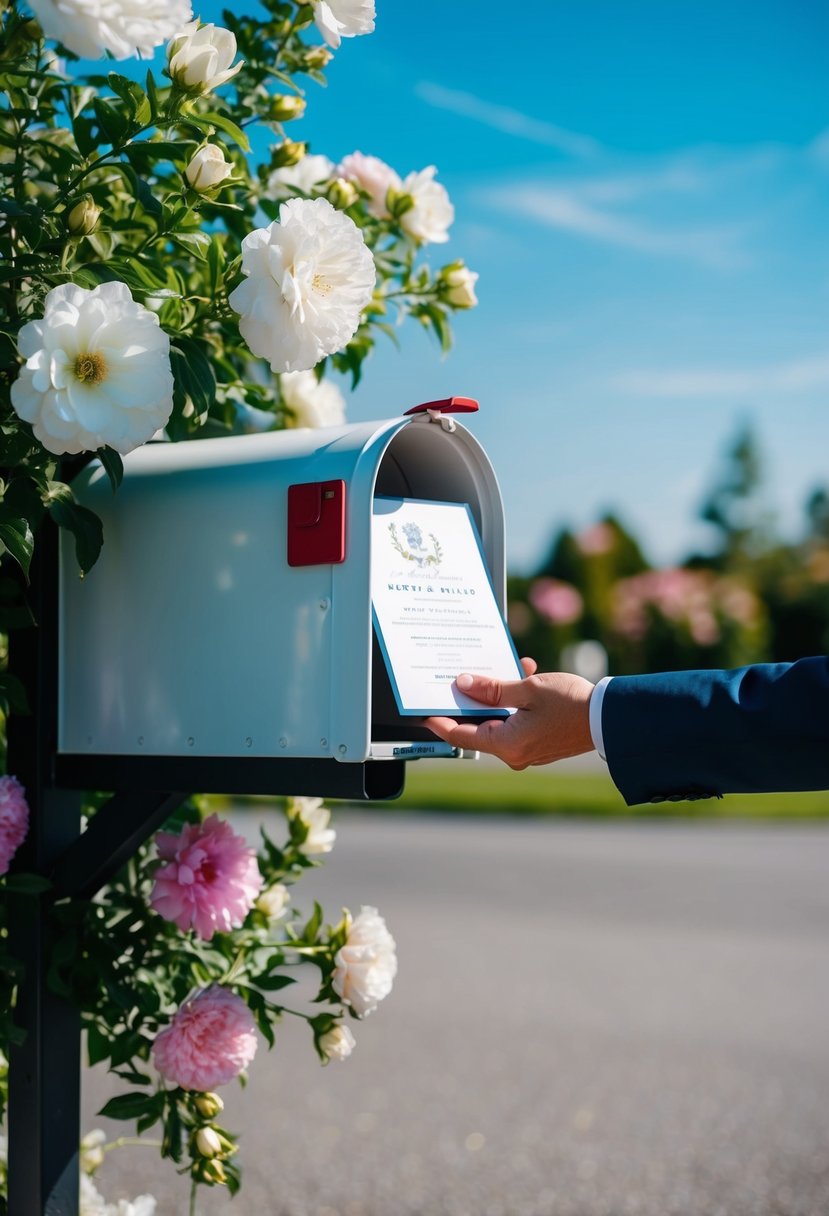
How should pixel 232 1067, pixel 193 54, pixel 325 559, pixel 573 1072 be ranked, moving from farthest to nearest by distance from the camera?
pixel 573 1072 < pixel 232 1067 < pixel 325 559 < pixel 193 54

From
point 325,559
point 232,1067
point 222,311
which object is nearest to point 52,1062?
point 232,1067

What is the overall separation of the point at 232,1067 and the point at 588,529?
31.2 metres

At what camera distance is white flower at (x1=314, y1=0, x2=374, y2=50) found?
1.73 m

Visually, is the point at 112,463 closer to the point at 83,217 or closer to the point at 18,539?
the point at 18,539

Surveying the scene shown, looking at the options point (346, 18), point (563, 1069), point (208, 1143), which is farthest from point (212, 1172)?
point (563, 1069)

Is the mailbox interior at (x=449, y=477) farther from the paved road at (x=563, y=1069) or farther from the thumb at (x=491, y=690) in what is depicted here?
the paved road at (x=563, y=1069)

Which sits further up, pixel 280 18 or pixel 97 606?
pixel 280 18

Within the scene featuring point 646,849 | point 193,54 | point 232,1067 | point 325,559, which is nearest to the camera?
point 193,54

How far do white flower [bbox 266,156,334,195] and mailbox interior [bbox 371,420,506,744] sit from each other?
1.85 feet

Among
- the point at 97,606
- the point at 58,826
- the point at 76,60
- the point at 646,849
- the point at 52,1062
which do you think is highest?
the point at 76,60

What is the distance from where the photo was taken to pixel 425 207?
92.1 inches

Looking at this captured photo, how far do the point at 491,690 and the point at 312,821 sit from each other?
0.67m

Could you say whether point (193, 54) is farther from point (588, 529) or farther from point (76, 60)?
point (588, 529)

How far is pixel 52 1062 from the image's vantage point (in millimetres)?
2010
